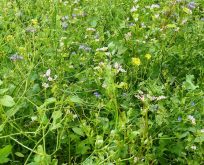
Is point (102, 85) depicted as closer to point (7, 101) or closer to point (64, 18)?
point (7, 101)

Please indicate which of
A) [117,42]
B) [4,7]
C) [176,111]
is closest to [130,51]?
[117,42]

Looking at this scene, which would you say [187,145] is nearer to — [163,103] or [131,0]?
[163,103]

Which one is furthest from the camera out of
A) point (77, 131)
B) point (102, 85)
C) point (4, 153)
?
point (102, 85)

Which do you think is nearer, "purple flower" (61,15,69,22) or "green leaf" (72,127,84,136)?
"green leaf" (72,127,84,136)

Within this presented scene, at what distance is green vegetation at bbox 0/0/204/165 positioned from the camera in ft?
5.51

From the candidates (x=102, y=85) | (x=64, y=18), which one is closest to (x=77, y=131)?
(x=102, y=85)

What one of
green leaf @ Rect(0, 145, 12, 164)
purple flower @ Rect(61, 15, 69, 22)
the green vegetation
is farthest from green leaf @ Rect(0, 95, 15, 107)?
purple flower @ Rect(61, 15, 69, 22)

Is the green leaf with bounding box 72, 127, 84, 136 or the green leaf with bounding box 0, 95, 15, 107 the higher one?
the green leaf with bounding box 0, 95, 15, 107

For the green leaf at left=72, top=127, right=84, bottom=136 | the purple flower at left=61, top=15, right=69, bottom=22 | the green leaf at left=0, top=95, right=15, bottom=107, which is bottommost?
the green leaf at left=72, top=127, right=84, bottom=136

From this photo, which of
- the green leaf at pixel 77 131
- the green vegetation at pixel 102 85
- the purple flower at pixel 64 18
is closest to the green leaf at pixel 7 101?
the green vegetation at pixel 102 85

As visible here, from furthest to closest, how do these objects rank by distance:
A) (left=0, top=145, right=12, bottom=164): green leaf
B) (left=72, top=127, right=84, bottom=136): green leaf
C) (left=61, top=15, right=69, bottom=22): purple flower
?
(left=61, top=15, right=69, bottom=22): purple flower
(left=72, top=127, right=84, bottom=136): green leaf
(left=0, top=145, right=12, bottom=164): green leaf

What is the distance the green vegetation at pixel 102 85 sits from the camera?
1679mm

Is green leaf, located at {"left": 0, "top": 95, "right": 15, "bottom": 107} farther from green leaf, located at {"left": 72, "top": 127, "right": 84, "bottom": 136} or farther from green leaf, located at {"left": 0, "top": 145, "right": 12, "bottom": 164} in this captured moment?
green leaf, located at {"left": 72, "top": 127, "right": 84, "bottom": 136}

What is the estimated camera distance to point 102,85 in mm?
1979
